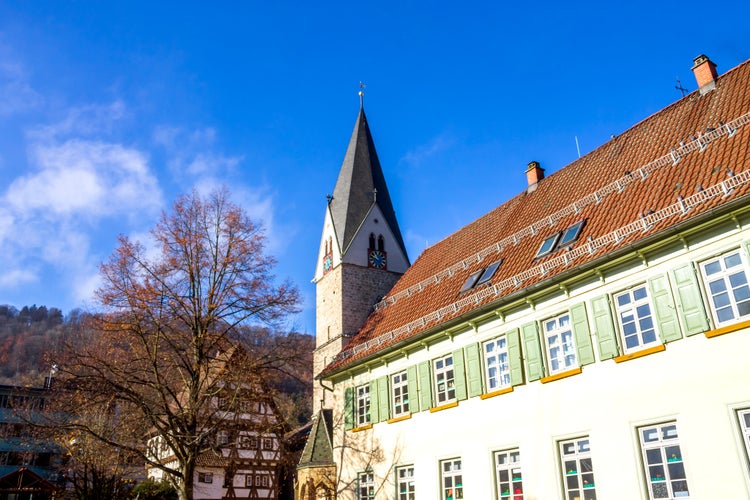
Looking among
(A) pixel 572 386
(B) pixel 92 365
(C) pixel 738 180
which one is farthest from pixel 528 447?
(B) pixel 92 365

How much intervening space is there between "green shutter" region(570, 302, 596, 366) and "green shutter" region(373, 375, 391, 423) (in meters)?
7.30

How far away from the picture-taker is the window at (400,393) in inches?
746

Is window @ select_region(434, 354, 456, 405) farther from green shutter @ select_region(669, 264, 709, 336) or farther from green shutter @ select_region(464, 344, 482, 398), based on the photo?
green shutter @ select_region(669, 264, 709, 336)

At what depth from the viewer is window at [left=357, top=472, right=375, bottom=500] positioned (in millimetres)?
19344

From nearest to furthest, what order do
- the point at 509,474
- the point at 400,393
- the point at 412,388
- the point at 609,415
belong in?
the point at 609,415
the point at 509,474
the point at 412,388
the point at 400,393

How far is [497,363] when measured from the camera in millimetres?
16016

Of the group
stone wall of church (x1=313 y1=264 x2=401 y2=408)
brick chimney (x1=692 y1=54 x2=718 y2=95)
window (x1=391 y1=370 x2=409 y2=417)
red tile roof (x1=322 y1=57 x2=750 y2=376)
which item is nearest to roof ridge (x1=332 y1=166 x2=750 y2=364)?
red tile roof (x1=322 y1=57 x2=750 y2=376)

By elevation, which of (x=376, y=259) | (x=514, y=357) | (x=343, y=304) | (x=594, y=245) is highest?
(x=376, y=259)

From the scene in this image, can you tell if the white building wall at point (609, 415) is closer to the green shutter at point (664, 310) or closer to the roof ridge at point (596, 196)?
the green shutter at point (664, 310)

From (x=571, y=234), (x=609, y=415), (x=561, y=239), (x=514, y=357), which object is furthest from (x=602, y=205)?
(x=609, y=415)

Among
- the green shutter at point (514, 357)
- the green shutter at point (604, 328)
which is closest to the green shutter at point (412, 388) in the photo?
the green shutter at point (514, 357)

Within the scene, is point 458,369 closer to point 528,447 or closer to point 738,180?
point 528,447

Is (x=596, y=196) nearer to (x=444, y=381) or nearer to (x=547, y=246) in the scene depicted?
(x=547, y=246)

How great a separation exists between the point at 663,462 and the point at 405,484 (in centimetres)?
829
